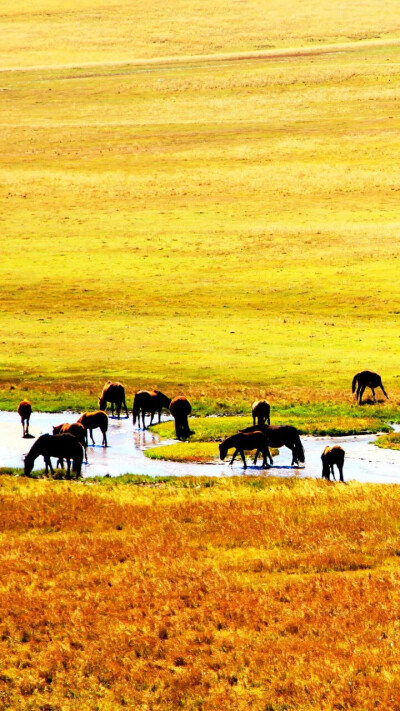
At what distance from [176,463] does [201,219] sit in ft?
181

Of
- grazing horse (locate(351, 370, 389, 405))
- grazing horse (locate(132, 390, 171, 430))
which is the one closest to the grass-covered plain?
grazing horse (locate(132, 390, 171, 430))

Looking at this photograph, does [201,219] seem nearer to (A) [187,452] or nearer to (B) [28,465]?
(A) [187,452]

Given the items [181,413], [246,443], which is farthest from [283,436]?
[181,413]

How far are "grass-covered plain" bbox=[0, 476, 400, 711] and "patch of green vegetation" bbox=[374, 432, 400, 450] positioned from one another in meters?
6.76

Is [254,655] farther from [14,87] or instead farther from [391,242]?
[14,87]

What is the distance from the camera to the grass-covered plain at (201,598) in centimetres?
1600

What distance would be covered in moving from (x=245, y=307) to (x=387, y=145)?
5022cm

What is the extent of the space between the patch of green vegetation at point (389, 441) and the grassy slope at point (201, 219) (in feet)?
22.7

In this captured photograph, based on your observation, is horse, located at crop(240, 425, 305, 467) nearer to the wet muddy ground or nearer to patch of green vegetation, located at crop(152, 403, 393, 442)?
the wet muddy ground

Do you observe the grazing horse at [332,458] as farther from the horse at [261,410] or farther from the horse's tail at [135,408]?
the horse's tail at [135,408]

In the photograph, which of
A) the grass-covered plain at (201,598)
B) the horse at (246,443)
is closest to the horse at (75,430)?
the horse at (246,443)

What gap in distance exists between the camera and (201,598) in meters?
19.5

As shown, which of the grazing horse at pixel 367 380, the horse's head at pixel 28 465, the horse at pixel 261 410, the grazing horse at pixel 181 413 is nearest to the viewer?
the horse's head at pixel 28 465

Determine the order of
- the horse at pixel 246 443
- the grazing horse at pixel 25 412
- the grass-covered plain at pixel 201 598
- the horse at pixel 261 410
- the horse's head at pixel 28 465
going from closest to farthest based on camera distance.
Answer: the grass-covered plain at pixel 201 598, the horse's head at pixel 28 465, the horse at pixel 246 443, the horse at pixel 261 410, the grazing horse at pixel 25 412
